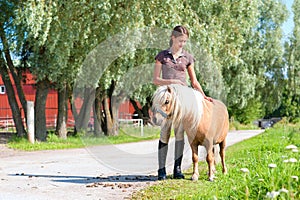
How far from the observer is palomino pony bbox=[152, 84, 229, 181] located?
219 inches

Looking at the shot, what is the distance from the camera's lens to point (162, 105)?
5512mm

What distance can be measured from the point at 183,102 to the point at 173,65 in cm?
84

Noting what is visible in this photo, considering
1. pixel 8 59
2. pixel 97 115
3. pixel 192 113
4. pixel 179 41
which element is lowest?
pixel 97 115

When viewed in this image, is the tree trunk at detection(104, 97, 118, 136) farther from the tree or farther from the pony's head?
the pony's head

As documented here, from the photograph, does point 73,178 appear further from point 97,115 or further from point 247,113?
point 247,113

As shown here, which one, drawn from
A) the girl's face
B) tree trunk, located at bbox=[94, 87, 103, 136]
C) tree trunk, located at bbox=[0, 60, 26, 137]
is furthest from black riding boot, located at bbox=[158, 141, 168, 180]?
tree trunk, located at bbox=[94, 87, 103, 136]

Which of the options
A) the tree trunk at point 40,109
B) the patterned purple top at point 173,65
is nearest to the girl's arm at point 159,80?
the patterned purple top at point 173,65

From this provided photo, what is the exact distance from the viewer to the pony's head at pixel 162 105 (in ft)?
18.1

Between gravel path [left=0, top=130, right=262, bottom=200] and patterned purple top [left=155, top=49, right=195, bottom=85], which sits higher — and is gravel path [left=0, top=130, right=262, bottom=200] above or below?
below

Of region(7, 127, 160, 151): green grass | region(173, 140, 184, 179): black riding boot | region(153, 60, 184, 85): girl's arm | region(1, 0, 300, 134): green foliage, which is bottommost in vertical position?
region(7, 127, 160, 151): green grass

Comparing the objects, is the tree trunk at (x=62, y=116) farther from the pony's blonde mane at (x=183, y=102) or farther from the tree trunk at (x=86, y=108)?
the pony's blonde mane at (x=183, y=102)

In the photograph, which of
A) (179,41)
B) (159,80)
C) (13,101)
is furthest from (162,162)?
(13,101)

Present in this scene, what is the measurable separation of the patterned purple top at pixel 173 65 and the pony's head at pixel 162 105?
2.29 ft

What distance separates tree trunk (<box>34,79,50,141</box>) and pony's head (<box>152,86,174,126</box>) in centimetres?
1082
